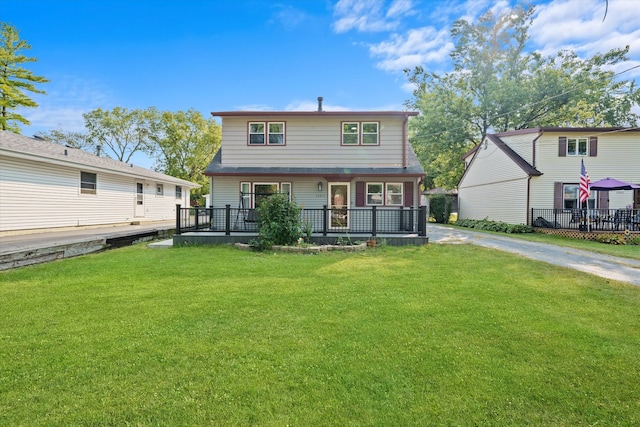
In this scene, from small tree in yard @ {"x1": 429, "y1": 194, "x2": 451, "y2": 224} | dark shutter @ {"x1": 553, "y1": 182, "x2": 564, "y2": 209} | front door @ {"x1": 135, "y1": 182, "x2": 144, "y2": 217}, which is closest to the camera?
dark shutter @ {"x1": 553, "y1": 182, "x2": 564, "y2": 209}

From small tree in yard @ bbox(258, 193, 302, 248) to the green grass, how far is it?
3294 mm

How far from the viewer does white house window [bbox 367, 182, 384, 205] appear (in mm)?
11977

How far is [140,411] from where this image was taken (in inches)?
80.9

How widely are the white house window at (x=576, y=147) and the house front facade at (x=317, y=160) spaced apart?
9444mm

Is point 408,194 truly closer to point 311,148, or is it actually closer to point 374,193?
point 374,193

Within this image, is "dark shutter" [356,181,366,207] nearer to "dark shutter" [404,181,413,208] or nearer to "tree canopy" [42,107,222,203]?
"dark shutter" [404,181,413,208]

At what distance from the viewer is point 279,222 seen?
8.80 m

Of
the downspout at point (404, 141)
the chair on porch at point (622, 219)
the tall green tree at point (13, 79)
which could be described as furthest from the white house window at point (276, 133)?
the tall green tree at point (13, 79)

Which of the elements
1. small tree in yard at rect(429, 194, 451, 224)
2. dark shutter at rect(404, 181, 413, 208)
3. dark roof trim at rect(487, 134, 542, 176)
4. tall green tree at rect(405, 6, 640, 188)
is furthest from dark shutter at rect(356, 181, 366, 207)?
A: tall green tree at rect(405, 6, 640, 188)

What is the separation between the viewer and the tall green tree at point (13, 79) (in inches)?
758

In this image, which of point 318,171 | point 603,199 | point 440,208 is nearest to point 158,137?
point 318,171

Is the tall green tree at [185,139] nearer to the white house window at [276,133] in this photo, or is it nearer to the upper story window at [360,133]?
the white house window at [276,133]

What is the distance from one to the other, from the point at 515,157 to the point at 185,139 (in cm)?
2960

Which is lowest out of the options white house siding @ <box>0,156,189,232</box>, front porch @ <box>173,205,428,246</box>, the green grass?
the green grass
